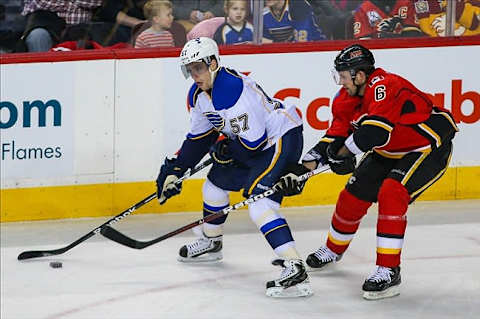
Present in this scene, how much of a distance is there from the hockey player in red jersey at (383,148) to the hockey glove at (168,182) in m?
0.57

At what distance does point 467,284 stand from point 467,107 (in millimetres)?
1690

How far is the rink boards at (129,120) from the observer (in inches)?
227

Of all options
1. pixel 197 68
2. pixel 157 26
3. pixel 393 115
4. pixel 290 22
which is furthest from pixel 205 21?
pixel 393 115

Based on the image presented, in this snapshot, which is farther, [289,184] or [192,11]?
[192,11]

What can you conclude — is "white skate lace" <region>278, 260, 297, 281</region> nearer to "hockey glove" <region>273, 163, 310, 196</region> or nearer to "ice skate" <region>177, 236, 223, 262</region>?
"hockey glove" <region>273, 163, 310, 196</region>

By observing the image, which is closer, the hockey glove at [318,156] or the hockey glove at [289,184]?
the hockey glove at [289,184]

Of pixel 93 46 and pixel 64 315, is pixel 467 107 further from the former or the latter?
pixel 64 315

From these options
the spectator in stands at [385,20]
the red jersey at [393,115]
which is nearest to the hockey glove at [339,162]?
the red jersey at [393,115]

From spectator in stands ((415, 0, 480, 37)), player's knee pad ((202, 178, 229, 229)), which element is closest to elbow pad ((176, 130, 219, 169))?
player's knee pad ((202, 178, 229, 229))

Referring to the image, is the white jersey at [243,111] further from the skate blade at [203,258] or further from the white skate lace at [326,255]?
the skate blade at [203,258]

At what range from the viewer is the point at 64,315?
4426mm

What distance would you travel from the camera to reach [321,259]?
196 inches

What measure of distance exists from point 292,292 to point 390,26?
7.00 feet

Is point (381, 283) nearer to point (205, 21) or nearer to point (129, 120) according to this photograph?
point (129, 120)
